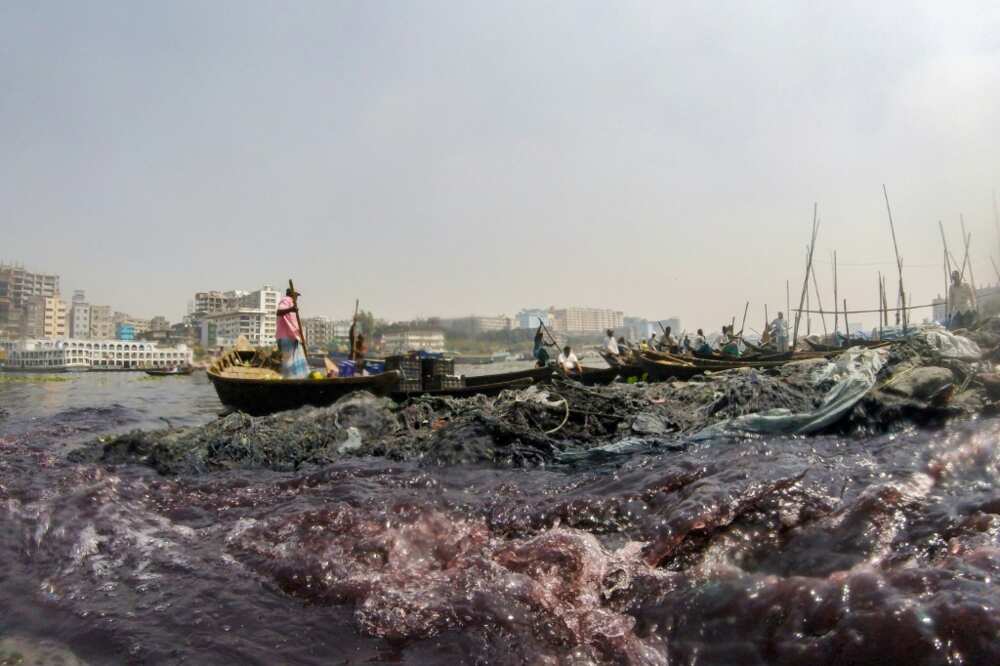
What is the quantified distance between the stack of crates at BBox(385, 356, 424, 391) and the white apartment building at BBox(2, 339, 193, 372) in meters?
66.7

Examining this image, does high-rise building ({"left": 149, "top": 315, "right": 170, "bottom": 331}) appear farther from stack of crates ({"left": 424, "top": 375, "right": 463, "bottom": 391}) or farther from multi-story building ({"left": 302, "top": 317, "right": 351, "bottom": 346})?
stack of crates ({"left": 424, "top": 375, "right": 463, "bottom": 391})

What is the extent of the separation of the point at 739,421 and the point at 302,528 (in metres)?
4.97

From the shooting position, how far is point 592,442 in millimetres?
7000

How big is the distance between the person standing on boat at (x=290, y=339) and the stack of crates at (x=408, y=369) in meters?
2.26

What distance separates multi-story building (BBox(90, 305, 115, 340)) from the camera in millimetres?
127225

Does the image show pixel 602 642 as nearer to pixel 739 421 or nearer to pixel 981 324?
pixel 739 421

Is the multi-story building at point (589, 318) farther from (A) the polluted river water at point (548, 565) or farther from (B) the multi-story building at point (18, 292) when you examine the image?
(A) the polluted river water at point (548, 565)

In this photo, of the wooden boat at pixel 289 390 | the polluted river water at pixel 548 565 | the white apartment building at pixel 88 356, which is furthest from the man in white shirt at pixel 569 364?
the white apartment building at pixel 88 356

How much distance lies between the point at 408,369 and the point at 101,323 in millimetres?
144112

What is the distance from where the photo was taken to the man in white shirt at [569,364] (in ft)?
50.4

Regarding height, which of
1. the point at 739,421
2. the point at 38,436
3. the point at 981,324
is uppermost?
the point at 981,324

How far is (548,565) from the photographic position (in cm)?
329

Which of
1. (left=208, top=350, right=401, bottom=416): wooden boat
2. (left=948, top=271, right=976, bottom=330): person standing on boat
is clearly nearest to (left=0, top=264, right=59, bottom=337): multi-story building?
(left=208, top=350, right=401, bottom=416): wooden boat

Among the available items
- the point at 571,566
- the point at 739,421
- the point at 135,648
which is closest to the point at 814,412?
the point at 739,421
